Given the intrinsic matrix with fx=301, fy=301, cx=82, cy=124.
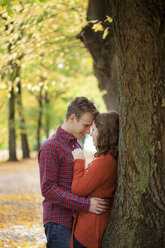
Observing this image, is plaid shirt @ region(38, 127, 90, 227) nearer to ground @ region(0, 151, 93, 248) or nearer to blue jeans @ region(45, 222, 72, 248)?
blue jeans @ region(45, 222, 72, 248)

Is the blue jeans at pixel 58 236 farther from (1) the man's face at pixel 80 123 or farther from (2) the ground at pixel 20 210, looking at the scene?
(2) the ground at pixel 20 210

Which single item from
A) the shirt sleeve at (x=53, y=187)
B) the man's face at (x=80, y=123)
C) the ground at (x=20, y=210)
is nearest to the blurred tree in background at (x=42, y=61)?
the man's face at (x=80, y=123)

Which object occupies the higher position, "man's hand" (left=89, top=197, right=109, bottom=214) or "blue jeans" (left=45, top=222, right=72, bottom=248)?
"man's hand" (left=89, top=197, right=109, bottom=214)

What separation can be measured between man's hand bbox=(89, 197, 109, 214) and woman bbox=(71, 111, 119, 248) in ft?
0.21

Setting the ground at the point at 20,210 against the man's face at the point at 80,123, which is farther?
the ground at the point at 20,210

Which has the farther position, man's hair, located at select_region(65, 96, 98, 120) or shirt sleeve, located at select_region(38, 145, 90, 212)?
man's hair, located at select_region(65, 96, 98, 120)

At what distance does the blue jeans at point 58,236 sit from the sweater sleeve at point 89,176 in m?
0.42

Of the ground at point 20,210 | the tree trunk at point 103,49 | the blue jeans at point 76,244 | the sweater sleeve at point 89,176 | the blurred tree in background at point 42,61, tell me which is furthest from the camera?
the blurred tree in background at point 42,61

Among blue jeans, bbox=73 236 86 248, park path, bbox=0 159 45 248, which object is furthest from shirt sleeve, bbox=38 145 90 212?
park path, bbox=0 159 45 248

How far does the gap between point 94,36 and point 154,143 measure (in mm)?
4468

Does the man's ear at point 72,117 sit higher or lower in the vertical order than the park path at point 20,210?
higher

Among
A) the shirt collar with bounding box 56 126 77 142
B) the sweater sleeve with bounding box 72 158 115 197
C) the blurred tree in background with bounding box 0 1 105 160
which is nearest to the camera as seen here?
the sweater sleeve with bounding box 72 158 115 197

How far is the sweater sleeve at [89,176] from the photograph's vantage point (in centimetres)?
284

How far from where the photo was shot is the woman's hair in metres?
3.02
